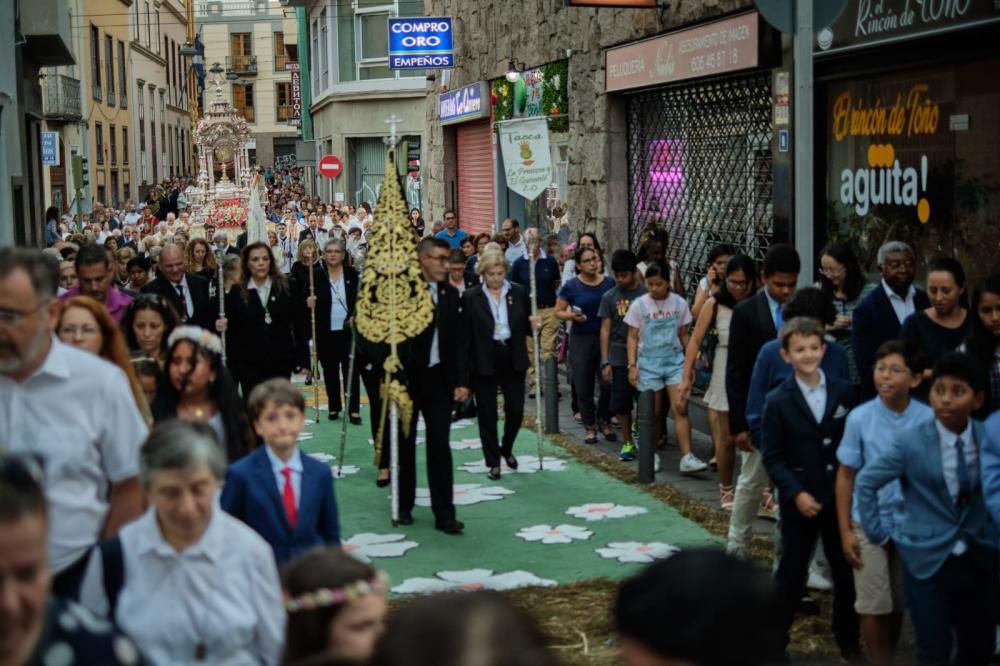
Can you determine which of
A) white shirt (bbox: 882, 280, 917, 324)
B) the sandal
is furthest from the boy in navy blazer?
the sandal

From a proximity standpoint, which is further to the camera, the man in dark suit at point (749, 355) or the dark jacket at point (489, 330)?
the dark jacket at point (489, 330)

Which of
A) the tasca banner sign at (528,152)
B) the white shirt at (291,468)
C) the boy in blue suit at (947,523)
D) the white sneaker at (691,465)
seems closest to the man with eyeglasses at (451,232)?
the tasca banner sign at (528,152)

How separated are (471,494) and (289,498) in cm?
547

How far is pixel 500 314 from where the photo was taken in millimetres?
11641

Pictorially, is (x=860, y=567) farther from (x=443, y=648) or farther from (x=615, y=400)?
(x=615, y=400)

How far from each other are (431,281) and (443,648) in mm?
8312

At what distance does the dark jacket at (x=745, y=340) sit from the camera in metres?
8.01

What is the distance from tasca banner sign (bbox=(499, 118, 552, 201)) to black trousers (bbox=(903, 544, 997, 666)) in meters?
8.52

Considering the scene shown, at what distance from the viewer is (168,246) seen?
1155 cm

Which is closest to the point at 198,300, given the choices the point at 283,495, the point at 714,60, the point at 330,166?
the point at 714,60

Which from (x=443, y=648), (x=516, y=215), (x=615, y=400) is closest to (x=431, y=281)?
(x=615, y=400)

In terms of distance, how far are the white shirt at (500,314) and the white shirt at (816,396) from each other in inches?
195

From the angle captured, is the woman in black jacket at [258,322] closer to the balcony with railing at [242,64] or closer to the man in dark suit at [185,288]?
the man in dark suit at [185,288]

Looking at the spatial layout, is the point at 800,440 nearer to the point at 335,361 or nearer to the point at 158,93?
the point at 335,361
